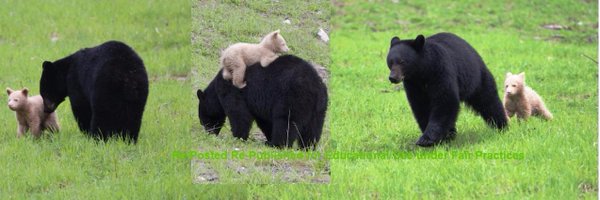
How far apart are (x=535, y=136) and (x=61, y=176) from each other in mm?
4626

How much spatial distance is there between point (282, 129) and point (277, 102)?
0.27m

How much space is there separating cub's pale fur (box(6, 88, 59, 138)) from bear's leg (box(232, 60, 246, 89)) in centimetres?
303

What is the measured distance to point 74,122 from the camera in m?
10.2

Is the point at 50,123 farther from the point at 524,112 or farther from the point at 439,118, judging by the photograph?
the point at 524,112

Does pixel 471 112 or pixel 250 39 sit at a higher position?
pixel 250 39

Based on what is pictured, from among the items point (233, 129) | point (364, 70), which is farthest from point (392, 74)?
point (364, 70)

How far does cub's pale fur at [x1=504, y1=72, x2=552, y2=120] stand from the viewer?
9602mm

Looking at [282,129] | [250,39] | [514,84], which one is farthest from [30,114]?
[514,84]

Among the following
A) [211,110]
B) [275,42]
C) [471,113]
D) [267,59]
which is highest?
[275,42]

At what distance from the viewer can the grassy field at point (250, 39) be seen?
241 inches

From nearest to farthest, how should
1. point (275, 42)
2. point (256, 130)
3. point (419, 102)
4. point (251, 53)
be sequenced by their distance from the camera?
point (275, 42) → point (251, 53) → point (256, 130) → point (419, 102)

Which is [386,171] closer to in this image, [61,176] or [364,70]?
[61,176]

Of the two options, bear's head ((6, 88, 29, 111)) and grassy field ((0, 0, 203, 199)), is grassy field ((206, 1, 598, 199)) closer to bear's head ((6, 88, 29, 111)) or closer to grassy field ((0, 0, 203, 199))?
grassy field ((0, 0, 203, 199))

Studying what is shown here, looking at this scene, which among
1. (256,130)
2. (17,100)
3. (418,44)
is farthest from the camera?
(17,100)
